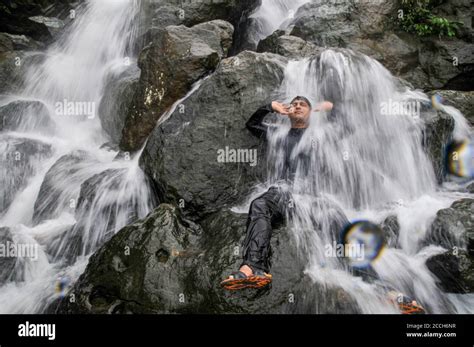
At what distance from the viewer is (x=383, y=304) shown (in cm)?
439

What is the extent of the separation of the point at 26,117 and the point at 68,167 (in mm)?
2912

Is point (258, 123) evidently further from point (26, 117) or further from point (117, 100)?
point (26, 117)

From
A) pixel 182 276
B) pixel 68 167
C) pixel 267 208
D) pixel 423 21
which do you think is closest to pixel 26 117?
pixel 68 167

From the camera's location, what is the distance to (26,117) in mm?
9484

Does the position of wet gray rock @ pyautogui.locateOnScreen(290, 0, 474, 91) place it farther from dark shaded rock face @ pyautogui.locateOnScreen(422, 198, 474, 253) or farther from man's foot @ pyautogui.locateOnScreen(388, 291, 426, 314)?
man's foot @ pyautogui.locateOnScreen(388, 291, 426, 314)

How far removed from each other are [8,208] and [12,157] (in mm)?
1199

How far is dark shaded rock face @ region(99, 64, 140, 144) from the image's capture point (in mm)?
8875

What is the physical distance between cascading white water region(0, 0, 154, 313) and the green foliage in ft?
23.8

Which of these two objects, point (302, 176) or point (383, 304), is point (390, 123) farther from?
point (383, 304)

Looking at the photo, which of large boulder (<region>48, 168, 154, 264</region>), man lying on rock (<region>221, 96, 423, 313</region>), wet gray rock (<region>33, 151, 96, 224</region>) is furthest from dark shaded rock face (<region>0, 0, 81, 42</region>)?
man lying on rock (<region>221, 96, 423, 313</region>)

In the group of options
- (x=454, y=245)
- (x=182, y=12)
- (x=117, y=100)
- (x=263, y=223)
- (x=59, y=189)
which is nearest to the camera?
(x=263, y=223)

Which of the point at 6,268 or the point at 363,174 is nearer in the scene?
the point at 6,268

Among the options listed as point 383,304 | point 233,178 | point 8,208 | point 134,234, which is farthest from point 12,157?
point 383,304

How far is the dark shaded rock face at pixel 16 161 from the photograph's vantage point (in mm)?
7855
